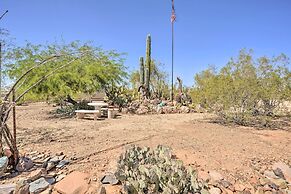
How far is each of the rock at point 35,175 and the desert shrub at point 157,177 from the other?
1.33 m

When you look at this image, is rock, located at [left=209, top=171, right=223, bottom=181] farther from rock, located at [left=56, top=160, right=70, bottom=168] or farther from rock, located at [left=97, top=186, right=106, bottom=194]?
rock, located at [left=56, top=160, right=70, bottom=168]

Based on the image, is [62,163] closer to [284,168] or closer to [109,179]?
[109,179]

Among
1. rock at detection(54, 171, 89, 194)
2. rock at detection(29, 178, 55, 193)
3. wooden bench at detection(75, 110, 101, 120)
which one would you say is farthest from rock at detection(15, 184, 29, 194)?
wooden bench at detection(75, 110, 101, 120)

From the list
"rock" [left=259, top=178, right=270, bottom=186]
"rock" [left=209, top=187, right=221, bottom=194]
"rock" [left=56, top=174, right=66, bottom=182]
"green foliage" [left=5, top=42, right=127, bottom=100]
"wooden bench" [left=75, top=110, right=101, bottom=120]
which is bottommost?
"rock" [left=259, top=178, right=270, bottom=186]

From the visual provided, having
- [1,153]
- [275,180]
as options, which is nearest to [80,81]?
[1,153]

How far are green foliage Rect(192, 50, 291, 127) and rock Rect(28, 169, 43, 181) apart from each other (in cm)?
580

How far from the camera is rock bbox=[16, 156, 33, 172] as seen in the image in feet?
12.9

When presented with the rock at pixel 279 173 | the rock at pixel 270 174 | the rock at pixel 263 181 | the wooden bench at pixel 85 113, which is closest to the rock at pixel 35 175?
the rock at pixel 263 181

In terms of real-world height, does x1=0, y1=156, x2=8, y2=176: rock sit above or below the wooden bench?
below

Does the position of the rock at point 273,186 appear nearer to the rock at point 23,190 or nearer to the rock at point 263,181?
the rock at point 263,181

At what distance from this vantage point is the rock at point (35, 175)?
143 inches

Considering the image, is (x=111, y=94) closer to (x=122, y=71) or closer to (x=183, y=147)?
(x=122, y=71)

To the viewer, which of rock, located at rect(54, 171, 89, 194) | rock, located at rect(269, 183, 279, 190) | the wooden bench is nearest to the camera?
rock, located at rect(54, 171, 89, 194)

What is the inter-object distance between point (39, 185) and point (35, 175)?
301mm
